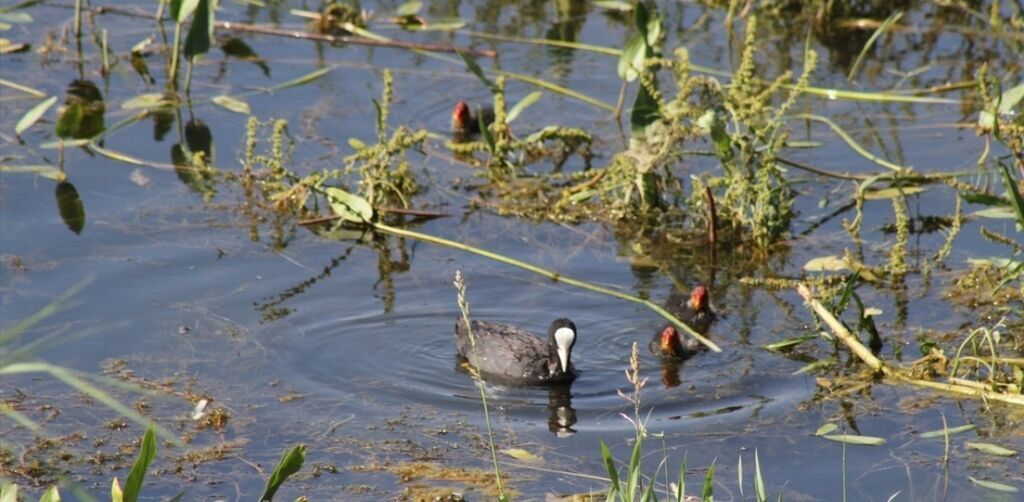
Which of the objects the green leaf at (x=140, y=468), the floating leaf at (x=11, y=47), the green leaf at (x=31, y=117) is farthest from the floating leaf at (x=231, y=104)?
the green leaf at (x=140, y=468)

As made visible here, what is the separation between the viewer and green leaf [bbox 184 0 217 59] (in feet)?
31.0

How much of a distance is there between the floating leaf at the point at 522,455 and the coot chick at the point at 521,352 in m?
1.02

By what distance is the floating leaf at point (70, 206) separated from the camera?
830 centimetres

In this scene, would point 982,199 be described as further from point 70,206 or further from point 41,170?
point 41,170

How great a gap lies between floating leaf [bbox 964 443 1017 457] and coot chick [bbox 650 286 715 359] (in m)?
1.58

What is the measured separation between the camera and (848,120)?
1009 cm

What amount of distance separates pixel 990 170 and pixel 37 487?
5.55 m

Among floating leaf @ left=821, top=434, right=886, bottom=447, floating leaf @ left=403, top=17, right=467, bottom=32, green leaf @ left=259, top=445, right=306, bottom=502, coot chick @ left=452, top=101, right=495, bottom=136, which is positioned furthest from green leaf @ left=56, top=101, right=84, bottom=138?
green leaf @ left=259, top=445, right=306, bottom=502

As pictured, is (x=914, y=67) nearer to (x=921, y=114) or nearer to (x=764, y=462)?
(x=921, y=114)

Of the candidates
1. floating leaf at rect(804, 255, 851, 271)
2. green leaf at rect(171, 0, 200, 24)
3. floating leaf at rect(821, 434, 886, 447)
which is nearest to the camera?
floating leaf at rect(821, 434, 886, 447)

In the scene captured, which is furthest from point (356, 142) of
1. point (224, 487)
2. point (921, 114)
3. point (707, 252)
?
point (921, 114)

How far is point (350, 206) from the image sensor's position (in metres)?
8.29

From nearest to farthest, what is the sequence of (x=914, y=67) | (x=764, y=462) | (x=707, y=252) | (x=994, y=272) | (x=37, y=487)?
(x=37, y=487), (x=764, y=462), (x=994, y=272), (x=707, y=252), (x=914, y=67)

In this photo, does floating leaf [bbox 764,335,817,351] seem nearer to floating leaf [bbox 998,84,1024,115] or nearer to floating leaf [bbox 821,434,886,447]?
floating leaf [bbox 821,434,886,447]
